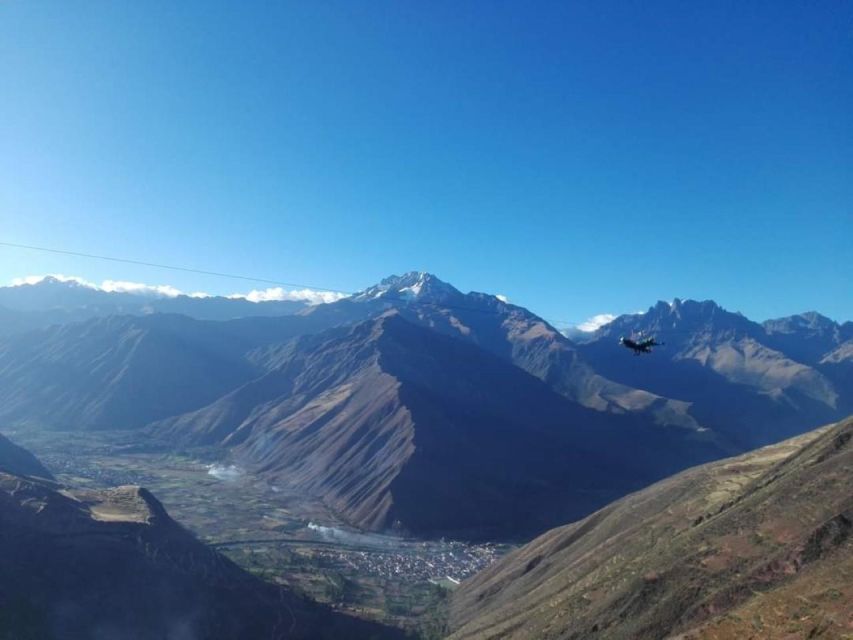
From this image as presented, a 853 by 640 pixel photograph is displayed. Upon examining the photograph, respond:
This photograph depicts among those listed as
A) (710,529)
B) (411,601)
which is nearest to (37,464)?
(411,601)

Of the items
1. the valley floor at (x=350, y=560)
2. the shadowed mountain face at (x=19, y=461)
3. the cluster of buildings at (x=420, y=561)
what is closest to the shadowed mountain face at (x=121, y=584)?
the valley floor at (x=350, y=560)

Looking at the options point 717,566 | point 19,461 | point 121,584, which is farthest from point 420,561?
point 19,461

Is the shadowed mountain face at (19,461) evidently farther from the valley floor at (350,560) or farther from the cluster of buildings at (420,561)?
the cluster of buildings at (420,561)

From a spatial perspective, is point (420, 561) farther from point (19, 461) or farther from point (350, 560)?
point (19, 461)

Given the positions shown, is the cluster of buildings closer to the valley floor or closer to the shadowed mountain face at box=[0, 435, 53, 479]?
the valley floor

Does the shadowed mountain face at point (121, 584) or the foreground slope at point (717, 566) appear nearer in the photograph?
the foreground slope at point (717, 566)

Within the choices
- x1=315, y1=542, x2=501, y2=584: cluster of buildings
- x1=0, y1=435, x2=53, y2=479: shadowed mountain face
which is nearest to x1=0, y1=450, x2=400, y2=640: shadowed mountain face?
x1=315, y1=542, x2=501, y2=584: cluster of buildings

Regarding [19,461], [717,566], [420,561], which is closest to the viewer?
[717,566]
